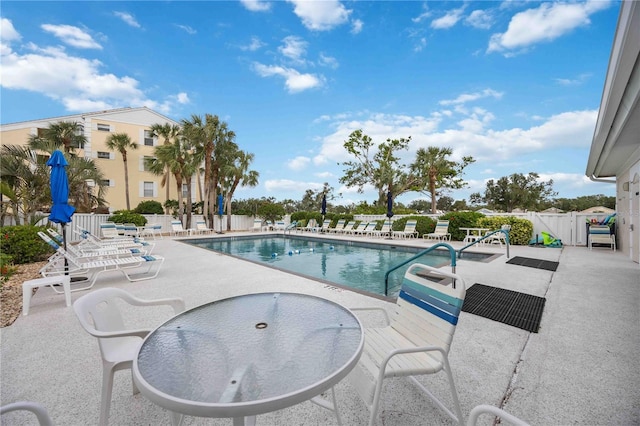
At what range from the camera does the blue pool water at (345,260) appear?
660 cm

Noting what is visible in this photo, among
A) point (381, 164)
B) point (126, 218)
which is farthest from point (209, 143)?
point (381, 164)

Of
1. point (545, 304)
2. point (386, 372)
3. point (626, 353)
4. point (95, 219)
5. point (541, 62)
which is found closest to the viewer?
point (386, 372)

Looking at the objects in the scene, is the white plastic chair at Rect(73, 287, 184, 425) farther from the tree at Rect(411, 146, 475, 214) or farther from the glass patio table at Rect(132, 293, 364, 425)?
the tree at Rect(411, 146, 475, 214)

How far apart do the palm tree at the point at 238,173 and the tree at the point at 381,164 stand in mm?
10218

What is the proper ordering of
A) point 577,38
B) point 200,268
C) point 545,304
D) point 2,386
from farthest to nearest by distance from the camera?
point 577,38
point 200,268
point 545,304
point 2,386

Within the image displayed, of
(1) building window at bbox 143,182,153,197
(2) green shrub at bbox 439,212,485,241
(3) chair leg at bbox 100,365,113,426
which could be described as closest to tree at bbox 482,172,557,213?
(2) green shrub at bbox 439,212,485,241

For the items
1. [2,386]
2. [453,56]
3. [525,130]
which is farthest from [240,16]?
[525,130]

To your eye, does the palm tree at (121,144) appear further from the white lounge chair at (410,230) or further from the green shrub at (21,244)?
the white lounge chair at (410,230)

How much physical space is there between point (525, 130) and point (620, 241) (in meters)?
12.9

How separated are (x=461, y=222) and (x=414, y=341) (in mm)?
11298

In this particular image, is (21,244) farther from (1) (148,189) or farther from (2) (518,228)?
(1) (148,189)

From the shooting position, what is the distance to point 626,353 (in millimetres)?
2531

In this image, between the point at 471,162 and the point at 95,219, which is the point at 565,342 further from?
the point at 471,162

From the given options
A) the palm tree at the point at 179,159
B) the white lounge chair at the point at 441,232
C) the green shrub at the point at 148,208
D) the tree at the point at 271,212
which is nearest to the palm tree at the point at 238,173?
the palm tree at the point at 179,159
